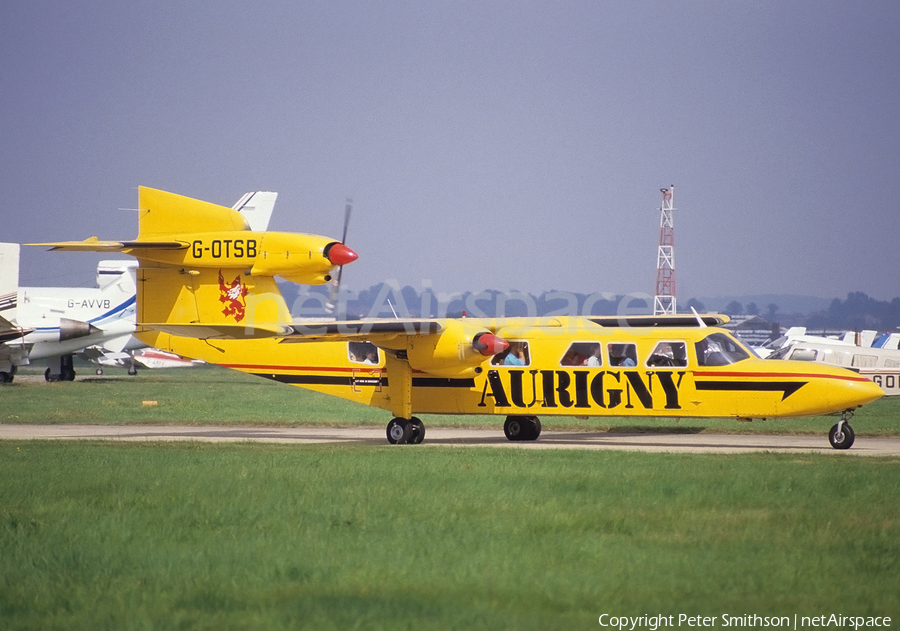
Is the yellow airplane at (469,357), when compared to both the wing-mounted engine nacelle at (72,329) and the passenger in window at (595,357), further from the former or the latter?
the wing-mounted engine nacelle at (72,329)

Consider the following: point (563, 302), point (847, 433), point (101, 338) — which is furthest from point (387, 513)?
point (101, 338)

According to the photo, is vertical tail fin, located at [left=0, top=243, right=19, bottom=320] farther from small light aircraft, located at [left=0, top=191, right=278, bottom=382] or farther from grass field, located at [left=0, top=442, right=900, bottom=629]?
grass field, located at [left=0, top=442, right=900, bottom=629]

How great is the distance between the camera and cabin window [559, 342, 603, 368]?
20.1 meters

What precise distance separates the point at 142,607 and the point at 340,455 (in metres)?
9.68

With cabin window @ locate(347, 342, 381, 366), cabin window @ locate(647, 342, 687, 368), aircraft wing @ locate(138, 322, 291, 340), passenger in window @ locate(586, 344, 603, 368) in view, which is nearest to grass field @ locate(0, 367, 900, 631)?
cabin window @ locate(647, 342, 687, 368)

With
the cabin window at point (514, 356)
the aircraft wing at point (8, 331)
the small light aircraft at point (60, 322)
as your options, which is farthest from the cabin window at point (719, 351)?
the aircraft wing at point (8, 331)

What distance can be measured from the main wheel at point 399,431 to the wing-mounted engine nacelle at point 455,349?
123 cm

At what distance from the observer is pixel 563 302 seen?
87.7ft

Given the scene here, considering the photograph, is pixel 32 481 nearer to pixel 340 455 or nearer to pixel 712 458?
pixel 340 455

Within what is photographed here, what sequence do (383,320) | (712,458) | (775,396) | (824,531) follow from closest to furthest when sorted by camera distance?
1. (824,531)
2. (712,458)
3. (775,396)
4. (383,320)

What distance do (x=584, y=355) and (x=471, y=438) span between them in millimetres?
4439

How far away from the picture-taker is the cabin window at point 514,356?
20.8m

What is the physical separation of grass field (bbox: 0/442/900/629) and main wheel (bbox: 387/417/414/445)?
5754 mm

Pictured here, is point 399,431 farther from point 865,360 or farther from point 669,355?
point 865,360
